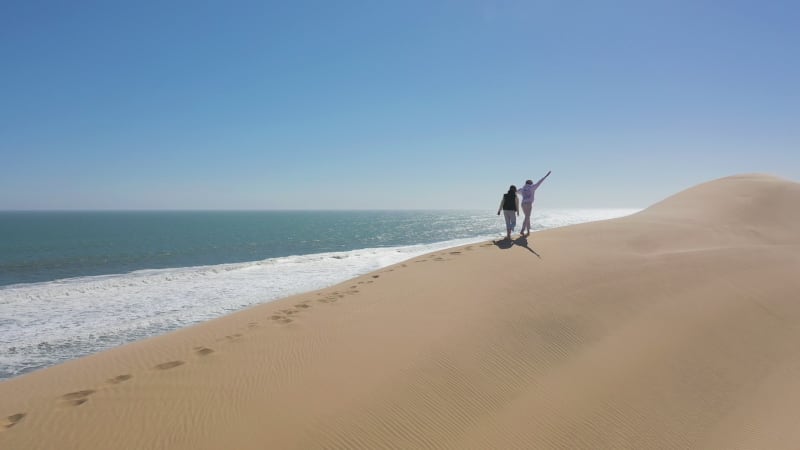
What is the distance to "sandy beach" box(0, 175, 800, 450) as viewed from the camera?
11.1 feet

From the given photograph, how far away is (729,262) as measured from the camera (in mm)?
9102

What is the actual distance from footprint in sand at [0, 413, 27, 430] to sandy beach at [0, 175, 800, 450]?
20mm

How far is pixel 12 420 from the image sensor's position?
3.52 meters

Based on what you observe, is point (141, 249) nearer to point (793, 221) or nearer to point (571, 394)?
point (571, 394)

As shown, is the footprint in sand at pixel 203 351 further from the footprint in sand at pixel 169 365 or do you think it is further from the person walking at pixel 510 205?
the person walking at pixel 510 205

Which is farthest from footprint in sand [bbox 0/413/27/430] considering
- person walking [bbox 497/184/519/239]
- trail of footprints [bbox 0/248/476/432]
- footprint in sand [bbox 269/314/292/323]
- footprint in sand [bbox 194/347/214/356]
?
person walking [bbox 497/184/519/239]

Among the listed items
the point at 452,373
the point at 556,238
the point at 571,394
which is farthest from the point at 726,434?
the point at 556,238

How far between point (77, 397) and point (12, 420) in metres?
0.49

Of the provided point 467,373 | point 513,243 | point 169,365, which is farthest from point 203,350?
point 513,243

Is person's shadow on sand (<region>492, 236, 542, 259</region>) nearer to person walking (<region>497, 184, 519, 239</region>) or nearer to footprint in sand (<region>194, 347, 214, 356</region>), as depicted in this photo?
person walking (<region>497, 184, 519, 239</region>)

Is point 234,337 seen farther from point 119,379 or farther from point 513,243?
point 513,243

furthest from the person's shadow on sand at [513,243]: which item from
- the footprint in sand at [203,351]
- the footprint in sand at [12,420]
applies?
the footprint in sand at [12,420]

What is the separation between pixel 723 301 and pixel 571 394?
5131mm

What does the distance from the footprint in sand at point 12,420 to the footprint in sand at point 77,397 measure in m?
0.34
